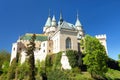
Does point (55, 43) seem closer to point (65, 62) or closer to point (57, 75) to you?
point (65, 62)

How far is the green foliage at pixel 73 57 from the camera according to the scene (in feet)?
172

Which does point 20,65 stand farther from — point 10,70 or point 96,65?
point 96,65

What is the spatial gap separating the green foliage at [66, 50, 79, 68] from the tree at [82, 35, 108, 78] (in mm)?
4303

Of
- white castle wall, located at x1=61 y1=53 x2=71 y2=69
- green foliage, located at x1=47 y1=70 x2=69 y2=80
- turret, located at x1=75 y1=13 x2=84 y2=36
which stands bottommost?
green foliage, located at x1=47 y1=70 x2=69 y2=80

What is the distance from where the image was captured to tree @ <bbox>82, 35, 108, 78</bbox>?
47344 millimetres

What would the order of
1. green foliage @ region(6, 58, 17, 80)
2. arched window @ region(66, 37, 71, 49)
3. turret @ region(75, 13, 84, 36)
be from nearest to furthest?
arched window @ region(66, 37, 71, 49) < green foliage @ region(6, 58, 17, 80) < turret @ region(75, 13, 84, 36)

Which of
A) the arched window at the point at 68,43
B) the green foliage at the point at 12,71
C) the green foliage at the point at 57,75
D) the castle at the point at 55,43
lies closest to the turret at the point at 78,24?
the castle at the point at 55,43

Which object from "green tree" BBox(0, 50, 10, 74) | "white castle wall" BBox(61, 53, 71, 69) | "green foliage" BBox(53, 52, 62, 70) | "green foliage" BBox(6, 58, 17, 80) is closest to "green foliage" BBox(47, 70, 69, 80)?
"green foliage" BBox(53, 52, 62, 70)

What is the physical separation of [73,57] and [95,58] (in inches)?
298

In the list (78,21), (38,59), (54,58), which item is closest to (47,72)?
(54,58)

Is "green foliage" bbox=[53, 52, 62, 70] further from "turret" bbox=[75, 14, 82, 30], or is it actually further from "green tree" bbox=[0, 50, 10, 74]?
"turret" bbox=[75, 14, 82, 30]

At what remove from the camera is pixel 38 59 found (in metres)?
61.8

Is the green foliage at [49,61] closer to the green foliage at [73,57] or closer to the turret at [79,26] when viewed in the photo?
the green foliage at [73,57]

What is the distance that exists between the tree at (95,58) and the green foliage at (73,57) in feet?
14.1
